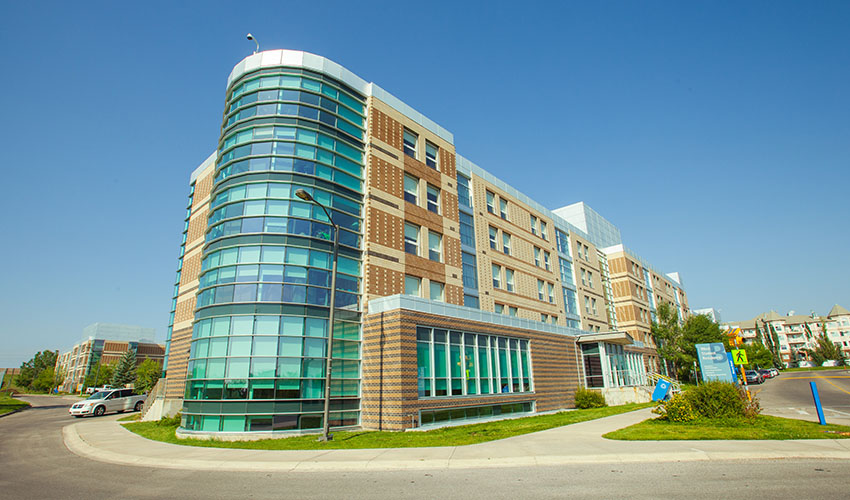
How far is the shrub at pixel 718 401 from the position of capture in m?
16.0

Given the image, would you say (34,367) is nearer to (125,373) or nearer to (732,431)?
(125,373)

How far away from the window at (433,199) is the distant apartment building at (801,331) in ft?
399

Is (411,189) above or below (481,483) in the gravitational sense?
above

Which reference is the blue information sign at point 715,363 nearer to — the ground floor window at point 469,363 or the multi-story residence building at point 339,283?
the multi-story residence building at point 339,283

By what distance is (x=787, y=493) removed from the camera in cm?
739

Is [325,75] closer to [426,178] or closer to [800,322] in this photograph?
[426,178]

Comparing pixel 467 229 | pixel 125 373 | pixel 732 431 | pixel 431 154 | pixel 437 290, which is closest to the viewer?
pixel 732 431

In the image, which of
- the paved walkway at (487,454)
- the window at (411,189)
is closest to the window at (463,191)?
the window at (411,189)

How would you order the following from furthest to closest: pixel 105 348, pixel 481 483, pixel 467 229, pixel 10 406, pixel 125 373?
1. pixel 105 348
2. pixel 125 373
3. pixel 10 406
4. pixel 467 229
5. pixel 481 483

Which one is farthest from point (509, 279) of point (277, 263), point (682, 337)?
point (682, 337)

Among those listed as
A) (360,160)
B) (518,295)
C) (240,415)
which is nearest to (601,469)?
(240,415)

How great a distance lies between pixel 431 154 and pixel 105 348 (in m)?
127

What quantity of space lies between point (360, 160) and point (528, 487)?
62.8 ft

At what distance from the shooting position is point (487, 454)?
11.9 meters
